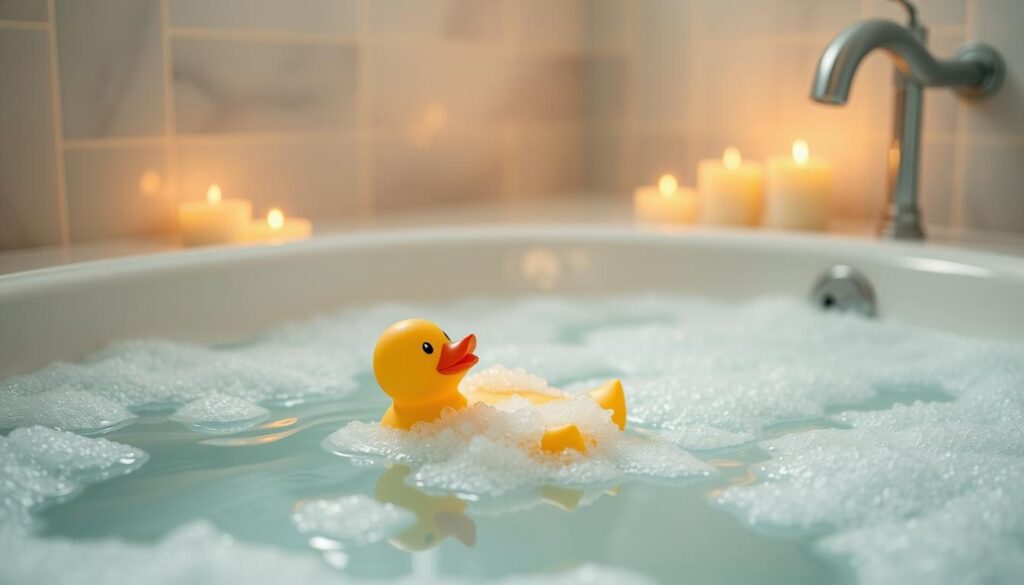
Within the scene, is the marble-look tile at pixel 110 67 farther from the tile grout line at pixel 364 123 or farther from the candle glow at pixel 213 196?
the tile grout line at pixel 364 123

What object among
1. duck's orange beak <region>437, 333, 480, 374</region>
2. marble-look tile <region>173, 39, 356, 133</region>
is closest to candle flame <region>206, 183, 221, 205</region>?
marble-look tile <region>173, 39, 356, 133</region>

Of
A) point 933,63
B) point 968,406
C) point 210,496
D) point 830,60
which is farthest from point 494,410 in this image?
point 933,63

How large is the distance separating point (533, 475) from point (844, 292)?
2.66ft

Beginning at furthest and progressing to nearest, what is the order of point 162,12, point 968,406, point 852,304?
1. point 162,12
2. point 852,304
3. point 968,406

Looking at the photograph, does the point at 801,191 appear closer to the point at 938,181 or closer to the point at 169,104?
the point at 938,181

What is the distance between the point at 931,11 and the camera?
5.96 ft

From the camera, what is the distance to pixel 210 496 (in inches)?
38.6

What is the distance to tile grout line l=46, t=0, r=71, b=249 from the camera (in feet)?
5.25

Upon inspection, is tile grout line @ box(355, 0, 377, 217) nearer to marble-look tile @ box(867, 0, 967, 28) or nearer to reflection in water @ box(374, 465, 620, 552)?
marble-look tile @ box(867, 0, 967, 28)

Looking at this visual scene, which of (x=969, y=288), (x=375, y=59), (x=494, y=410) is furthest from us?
(x=375, y=59)

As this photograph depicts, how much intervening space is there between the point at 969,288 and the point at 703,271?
0.41 meters

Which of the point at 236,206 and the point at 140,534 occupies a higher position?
the point at 236,206

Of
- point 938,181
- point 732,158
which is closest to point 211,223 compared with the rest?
point 732,158

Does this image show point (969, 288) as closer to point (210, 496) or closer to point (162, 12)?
point (210, 496)
